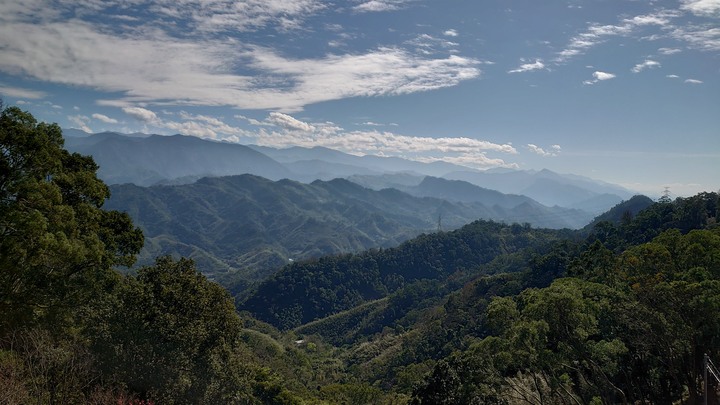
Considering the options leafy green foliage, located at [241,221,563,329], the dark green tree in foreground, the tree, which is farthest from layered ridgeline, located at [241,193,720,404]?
the dark green tree in foreground

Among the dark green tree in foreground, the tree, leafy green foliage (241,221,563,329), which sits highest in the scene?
the dark green tree in foreground

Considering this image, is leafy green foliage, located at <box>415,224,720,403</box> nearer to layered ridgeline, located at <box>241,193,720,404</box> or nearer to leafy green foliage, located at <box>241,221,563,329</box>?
layered ridgeline, located at <box>241,193,720,404</box>

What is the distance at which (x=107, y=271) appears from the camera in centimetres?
1750

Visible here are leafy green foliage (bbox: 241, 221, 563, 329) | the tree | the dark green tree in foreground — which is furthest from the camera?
leafy green foliage (bbox: 241, 221, 563, 329)

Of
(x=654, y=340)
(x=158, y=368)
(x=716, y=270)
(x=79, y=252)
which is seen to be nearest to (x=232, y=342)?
(x=158, y=368)

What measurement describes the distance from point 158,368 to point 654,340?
2070 centimetres

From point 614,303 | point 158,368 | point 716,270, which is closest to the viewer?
point 158,368

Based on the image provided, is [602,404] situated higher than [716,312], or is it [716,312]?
[716,312]

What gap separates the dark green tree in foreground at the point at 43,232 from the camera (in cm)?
1209

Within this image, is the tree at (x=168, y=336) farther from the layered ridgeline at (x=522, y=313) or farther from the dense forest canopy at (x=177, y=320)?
the layered ridgeline at (x=522, y=313)

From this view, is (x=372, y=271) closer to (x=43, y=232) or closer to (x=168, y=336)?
(x=168, y=336)

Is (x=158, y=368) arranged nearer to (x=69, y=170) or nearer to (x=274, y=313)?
(x=69, y=170)

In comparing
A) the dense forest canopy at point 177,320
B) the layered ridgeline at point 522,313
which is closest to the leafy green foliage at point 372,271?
the layered ridgeline at point 522,313

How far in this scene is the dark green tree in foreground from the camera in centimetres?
1209
